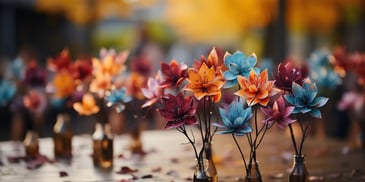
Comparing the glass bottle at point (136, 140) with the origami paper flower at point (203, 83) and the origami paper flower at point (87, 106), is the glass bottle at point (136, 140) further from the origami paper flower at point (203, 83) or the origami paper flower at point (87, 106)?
the origami paper flower at point (203, 83)

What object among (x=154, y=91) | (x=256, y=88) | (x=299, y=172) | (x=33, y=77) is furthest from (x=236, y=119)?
(x=33, y=77)

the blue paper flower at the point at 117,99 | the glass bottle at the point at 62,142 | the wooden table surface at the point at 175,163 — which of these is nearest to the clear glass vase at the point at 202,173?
the wooden table surface at the point at 175,163

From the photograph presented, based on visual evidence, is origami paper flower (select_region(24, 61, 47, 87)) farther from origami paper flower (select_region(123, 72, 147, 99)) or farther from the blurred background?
the blurred background

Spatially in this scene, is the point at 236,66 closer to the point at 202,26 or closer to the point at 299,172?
the point at 299,172

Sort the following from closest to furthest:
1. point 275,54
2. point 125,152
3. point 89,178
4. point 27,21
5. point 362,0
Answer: point 89,178, point 125,152, point 275,54, point 362,0, point 27,21

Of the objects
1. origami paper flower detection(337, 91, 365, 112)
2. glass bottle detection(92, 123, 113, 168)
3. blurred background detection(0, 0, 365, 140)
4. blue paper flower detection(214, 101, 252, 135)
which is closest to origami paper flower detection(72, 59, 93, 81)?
glass bottle detection(92, 123, 113, 168)

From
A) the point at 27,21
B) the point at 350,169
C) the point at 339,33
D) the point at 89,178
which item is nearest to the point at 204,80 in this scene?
the point at 89,178

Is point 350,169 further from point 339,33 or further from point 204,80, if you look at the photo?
point 339,33
